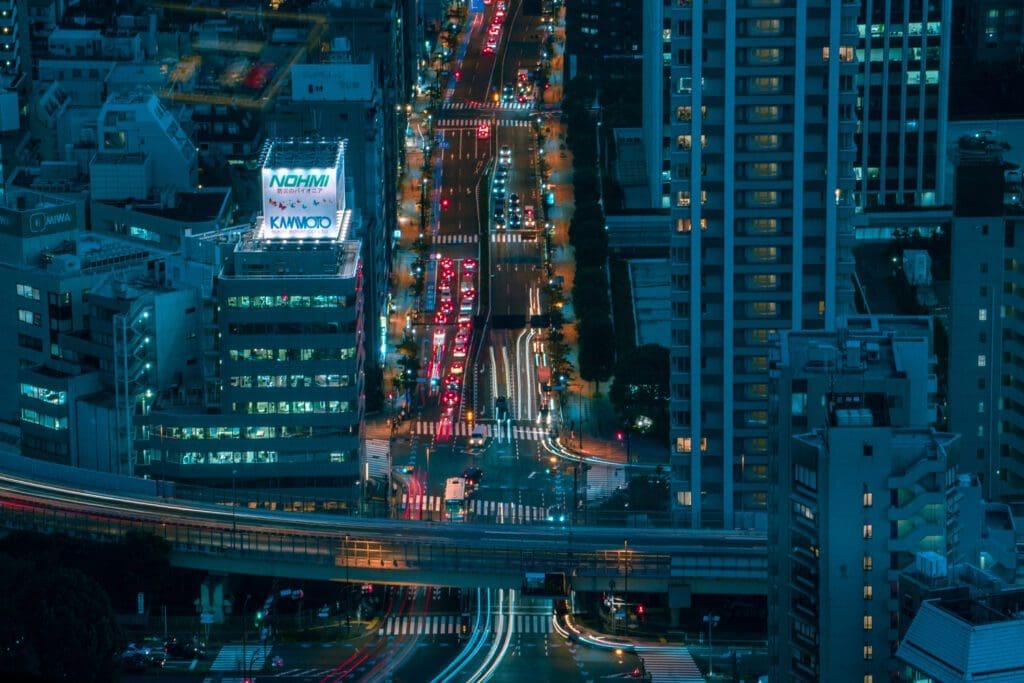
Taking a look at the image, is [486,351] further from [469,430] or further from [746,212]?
[746,212]

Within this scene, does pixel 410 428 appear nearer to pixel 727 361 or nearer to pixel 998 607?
pixel 727 361

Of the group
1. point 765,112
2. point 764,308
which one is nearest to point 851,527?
point 764,308

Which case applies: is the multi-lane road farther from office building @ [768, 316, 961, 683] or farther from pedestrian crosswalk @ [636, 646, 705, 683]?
office building @ [768, 316, 961, 683]

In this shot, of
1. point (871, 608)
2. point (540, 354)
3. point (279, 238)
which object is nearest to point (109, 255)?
point (279, 238)

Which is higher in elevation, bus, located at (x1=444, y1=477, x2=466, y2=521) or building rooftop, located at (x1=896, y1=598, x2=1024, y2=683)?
building rooftop, located at (x1=896, y1=598, x2=1024, y2=683)

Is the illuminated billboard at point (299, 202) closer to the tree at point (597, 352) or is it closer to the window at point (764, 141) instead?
the window at point (764, 141)

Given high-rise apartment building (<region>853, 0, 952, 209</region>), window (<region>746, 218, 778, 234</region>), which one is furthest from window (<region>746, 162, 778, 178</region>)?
high-rise apartment building (<region>853, 0, 952, 209</region>)
